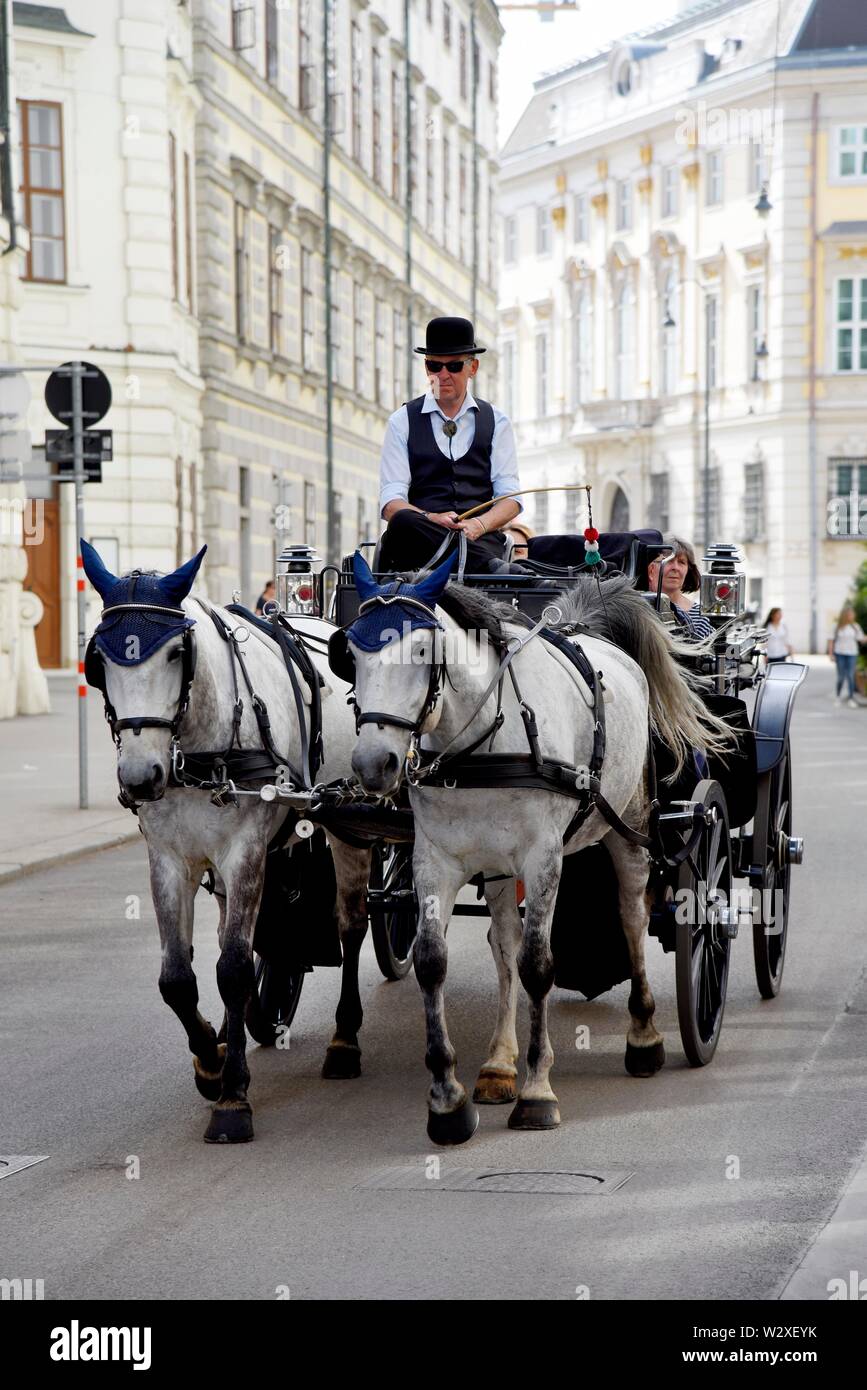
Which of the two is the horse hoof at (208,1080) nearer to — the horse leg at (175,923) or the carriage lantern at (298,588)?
the horse leg at (175,923)

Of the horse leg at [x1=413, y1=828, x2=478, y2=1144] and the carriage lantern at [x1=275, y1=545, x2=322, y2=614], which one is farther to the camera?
the carriage lantern at [x1=275, y1=545, x2=322, y2=614]

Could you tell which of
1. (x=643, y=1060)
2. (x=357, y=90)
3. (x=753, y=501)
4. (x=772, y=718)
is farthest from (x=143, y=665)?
(x=753, y=501)

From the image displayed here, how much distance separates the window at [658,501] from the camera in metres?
67.2

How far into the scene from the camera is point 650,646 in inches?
289

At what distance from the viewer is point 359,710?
574 centimetres

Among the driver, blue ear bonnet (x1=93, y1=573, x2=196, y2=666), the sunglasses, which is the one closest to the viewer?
blue ear bonnet (x1=93, y1=573, x2=196, y2=666)

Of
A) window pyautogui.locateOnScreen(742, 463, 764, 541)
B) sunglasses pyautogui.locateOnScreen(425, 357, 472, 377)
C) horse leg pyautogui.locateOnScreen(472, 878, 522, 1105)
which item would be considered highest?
window pyautogui.locateOnScreen(742, 463, 764, 541)

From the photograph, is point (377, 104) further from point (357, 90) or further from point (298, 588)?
point (298, 588)

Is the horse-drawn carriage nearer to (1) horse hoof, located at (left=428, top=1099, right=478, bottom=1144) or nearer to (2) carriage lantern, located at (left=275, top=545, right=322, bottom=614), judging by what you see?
(2) carriage lantern, located at (left=275, top=545, right=322, bottom=614)

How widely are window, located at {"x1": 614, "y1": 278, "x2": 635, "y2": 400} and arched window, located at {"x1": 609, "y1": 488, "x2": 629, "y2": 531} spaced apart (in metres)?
3.46

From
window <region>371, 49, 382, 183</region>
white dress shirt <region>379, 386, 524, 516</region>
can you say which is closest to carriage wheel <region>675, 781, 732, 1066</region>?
white dress shirt <region>379, 386, 524, 516</region>

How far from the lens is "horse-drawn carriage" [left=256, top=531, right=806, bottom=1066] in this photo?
6934 mm

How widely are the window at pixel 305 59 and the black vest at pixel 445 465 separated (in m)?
33.4

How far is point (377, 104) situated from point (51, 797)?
3200cm
